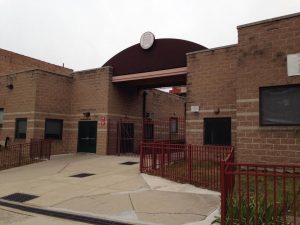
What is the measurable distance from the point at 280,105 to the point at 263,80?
114cm

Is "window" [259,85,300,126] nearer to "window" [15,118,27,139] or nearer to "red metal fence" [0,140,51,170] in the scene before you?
"red metal fence" [0,140,51,170]

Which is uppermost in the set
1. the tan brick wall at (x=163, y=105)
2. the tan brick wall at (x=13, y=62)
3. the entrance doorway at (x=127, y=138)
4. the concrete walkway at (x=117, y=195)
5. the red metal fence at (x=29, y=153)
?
the tan brick wall at (x=13, y=62)

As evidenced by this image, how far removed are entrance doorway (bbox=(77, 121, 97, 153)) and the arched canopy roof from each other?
377cm

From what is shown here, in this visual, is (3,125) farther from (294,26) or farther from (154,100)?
(294,26)

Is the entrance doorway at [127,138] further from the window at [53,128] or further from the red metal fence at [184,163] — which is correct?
the red metal fence at [184,163]

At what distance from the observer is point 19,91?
832 inches

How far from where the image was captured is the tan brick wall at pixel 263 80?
11422 mm

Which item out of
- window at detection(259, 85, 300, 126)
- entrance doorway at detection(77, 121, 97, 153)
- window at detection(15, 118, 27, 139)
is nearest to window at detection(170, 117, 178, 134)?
entrance doorway at detection(77, 121, 97, 153)

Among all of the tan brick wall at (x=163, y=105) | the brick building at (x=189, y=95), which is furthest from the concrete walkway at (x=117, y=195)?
the tan brick wall at (x=163, y=105)

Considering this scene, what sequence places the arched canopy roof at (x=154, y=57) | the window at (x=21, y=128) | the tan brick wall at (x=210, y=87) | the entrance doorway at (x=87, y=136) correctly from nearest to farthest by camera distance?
the tan brick wall at (x=210, y=87) < the arched canopy roof at (x=154, y=57) < the entrance doorway at (x=87, y=136) < the window at (x=21, y=128)

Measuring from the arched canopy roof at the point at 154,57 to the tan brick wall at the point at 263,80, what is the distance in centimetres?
493

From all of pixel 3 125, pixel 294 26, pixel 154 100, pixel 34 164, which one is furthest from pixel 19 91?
pixel 294 26

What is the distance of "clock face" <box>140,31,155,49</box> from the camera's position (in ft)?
60.2

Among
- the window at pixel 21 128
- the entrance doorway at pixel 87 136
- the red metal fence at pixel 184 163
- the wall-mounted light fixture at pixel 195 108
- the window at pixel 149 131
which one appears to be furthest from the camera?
the window at pixel 149 131
